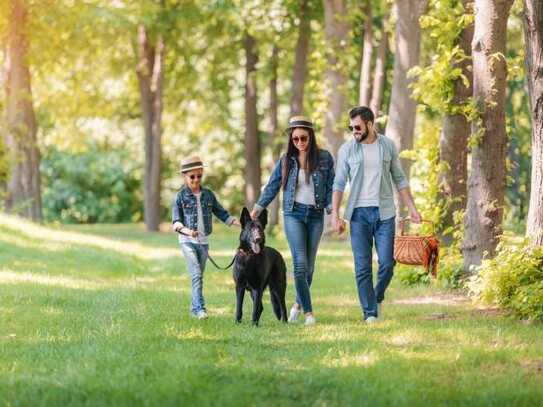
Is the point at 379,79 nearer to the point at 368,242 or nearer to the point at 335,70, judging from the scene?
the point at 335,70

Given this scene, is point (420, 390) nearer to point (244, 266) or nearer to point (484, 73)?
point (244, 266)

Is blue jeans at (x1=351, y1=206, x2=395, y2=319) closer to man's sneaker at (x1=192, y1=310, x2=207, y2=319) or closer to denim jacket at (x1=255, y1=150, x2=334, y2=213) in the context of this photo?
denim jacket at (x1=255, y1=150, x2=334, y2=213)

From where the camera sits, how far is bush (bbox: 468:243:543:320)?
37.7 feet

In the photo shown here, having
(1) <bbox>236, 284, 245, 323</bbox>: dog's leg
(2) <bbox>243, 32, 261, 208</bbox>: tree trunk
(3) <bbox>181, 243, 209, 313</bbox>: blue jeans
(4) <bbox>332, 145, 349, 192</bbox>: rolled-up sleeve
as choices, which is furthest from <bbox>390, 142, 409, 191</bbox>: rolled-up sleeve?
(2) <bbox>243, 32, 261, 208</bbox>: tree trunk

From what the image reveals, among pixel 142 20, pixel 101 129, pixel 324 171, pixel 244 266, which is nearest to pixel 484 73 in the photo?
pixel 324 171

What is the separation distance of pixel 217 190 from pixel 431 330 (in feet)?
146

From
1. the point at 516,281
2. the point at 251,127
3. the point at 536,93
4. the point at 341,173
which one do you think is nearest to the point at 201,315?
the point at 341,173

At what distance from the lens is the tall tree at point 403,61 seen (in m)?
21.6

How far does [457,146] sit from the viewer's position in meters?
16.8

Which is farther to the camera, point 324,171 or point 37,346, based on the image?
point 324,171

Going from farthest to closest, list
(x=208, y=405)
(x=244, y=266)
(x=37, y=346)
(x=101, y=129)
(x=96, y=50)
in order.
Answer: (x=101, y=129) < (x=96, y=50) < (x=244, y=266) < (x=37, y=346) < (x=208, y=405)

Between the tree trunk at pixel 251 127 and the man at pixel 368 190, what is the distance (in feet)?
82.7

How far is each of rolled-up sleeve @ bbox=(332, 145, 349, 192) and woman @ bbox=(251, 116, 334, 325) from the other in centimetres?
25

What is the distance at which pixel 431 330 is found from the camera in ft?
35.2
